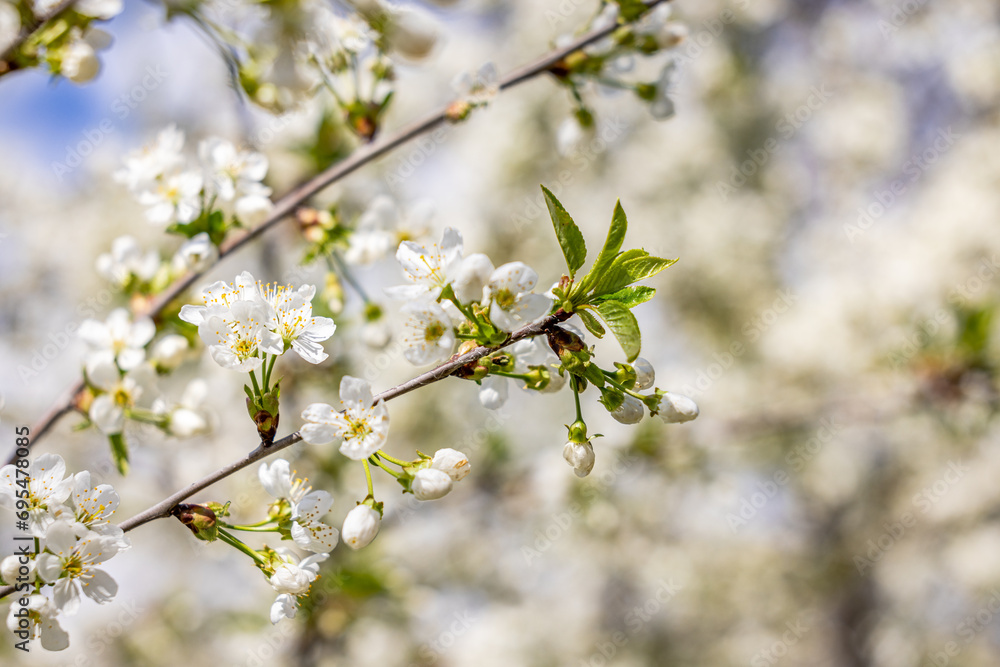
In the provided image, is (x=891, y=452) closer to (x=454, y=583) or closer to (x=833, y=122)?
(x=833, y=122)

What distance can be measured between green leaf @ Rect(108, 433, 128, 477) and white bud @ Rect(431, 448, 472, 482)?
56 cm

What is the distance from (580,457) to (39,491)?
0.50 m

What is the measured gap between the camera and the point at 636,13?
2.99 ft

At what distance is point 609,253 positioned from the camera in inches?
22.8
